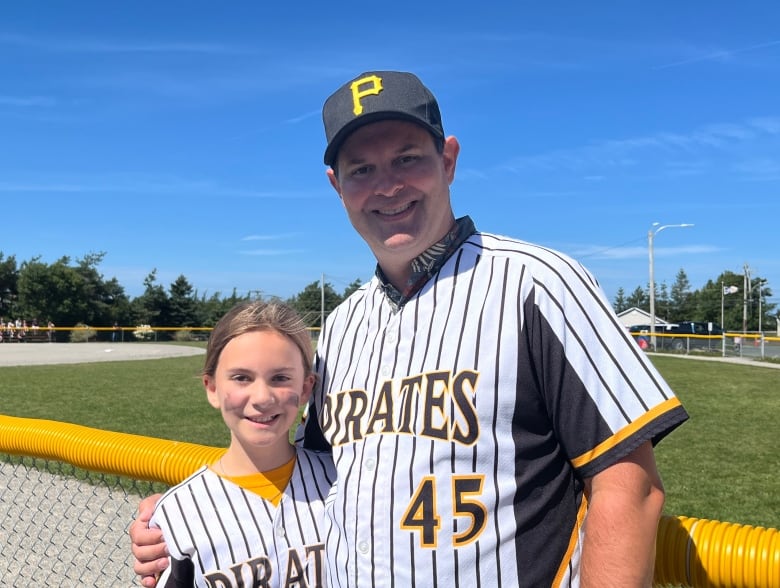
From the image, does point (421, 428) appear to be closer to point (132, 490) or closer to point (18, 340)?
point (132, 490)

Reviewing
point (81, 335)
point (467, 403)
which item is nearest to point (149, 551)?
point (467, 403)

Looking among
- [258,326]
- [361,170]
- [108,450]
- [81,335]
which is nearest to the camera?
[361,170]

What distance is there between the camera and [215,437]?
9281 millimetres

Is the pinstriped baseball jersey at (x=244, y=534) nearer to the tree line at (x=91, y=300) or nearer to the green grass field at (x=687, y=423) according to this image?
the green grass field at (x=687, y=423)

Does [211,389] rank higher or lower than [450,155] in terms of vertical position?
lower

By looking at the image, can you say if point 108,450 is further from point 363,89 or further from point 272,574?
point 363,89

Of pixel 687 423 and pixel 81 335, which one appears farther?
pixel 81 335

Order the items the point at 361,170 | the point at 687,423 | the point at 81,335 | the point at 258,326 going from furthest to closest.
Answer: the point at 81,335 < the point at 687,423 < the point at 258,326 < the point at 361,170

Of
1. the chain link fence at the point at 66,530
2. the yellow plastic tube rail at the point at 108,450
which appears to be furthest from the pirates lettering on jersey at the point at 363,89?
the chain link fence at the point at 66,530

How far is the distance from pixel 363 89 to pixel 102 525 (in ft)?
15.6

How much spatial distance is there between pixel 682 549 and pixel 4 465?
7290 mm

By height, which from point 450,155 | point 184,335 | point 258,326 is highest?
point 450,155

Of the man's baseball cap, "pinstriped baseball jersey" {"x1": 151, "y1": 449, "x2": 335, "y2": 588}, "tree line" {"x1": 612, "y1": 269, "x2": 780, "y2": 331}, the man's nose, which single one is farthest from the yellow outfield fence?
"tree line" {"x1": 612, "y1": 269, "x2": 780, "y2": 331}

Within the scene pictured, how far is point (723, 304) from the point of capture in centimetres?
8650
